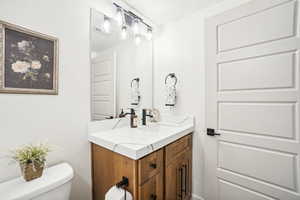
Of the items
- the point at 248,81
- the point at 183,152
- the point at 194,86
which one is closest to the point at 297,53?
the point at 248,81

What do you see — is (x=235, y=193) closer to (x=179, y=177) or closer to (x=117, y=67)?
(x=179, y=177)

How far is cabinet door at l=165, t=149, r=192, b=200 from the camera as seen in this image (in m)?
1.17

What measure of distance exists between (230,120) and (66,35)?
1662 millimetres

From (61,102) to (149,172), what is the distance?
860 millimetres

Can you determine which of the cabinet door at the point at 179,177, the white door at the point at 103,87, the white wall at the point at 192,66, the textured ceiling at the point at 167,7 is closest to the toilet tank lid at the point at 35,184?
the white door at the point at 103,87

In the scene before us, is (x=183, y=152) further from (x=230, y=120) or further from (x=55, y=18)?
(x=55, y=18)

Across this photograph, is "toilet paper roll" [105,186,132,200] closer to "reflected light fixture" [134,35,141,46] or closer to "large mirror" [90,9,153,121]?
"large mirror" [90,9,153,121]

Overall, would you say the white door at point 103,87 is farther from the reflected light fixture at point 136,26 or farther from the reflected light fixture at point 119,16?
the reflected light fixture at point 136,26

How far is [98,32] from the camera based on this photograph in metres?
1.29

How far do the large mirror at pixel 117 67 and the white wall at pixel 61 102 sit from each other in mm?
84

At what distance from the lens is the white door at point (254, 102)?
41.5 inches

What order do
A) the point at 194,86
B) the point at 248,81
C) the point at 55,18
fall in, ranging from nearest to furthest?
the point at 55,18
the point at 248,81
the point at 194,86

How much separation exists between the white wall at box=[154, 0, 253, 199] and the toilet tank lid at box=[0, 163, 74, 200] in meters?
1.32

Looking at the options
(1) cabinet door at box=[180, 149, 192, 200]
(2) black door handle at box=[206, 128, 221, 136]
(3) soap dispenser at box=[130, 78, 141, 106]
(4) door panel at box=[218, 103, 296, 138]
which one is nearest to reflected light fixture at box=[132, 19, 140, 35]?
(3) soap dispenser at box=[130, 78, 141, 106]
